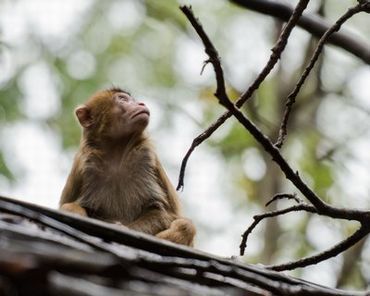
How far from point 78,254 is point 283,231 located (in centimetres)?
1348

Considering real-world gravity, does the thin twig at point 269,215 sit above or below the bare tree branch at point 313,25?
below

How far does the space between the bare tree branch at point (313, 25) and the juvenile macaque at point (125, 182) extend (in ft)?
4.86

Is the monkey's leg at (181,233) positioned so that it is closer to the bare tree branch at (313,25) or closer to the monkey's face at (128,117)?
the monkey's face at (128,117)

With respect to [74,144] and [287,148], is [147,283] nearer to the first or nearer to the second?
[74,144]

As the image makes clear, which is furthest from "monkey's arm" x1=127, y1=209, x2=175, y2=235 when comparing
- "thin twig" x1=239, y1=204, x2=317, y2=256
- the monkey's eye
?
"thin twig" x1=239, y1=204, x2=317, y2=256

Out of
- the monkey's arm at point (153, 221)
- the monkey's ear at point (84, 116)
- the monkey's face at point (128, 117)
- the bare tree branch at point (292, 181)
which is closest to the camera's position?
the bare tree branch at point (292, 181)

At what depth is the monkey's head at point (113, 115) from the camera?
774 centimetres

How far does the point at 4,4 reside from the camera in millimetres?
15078

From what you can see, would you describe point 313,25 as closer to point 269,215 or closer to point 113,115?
point 113,115

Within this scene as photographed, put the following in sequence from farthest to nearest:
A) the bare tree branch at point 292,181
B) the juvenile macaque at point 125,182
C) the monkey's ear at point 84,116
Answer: the monkey's ear at point 84,116 → the juvenile macaque at point 125,182 → the bare tree branch at point 292,181

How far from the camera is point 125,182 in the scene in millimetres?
7145

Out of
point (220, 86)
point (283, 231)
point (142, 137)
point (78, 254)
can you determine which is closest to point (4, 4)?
point (283, 231)

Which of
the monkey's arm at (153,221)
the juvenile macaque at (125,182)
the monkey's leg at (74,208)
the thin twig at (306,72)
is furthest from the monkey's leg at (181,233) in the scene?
the thin twig at (306,72)

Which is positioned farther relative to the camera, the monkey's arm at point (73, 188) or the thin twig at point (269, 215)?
the monkey's arm at point (73, 188)
